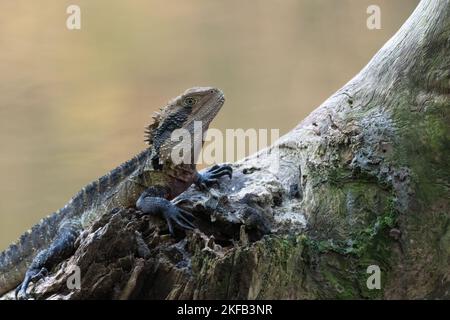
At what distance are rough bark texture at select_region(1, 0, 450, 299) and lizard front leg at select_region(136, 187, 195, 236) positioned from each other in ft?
0.22

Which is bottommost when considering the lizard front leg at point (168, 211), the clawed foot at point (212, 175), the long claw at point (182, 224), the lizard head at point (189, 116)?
the long claw at point (182, 224)

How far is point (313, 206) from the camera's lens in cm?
258

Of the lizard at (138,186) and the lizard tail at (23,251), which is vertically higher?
the lizard at (138,186)

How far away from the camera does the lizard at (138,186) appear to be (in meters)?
2.88

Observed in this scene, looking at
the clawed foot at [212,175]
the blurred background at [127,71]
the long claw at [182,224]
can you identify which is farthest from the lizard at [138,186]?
the blurred background at [127,71]

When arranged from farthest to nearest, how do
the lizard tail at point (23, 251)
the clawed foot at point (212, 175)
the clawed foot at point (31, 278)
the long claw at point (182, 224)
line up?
1. the lizard tail at point (23, 251)
2. the clawed foot at point (212, 175)
3. the clawed foot at point (31, 278)
4. the long claw at point (182, 224)

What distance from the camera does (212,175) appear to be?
2.93 metres

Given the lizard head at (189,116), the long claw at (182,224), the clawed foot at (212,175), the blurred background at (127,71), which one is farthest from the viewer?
the blurred background at (127,71)

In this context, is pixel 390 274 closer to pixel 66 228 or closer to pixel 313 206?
pixel 313 206

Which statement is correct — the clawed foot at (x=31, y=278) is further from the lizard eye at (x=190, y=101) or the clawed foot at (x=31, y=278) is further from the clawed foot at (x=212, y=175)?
the lizard eye at (x=190, y=101)

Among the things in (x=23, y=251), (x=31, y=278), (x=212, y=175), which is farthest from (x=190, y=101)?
(x=23, y=251)

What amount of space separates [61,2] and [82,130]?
1.26m

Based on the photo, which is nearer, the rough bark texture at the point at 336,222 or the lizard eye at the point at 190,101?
the rough bark texture at the point at 336,222

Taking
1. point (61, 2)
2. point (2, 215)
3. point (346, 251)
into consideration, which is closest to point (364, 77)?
point (346, 251)
